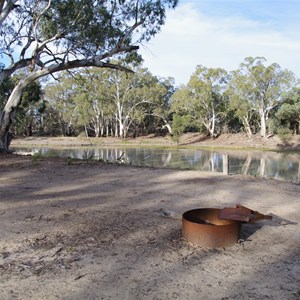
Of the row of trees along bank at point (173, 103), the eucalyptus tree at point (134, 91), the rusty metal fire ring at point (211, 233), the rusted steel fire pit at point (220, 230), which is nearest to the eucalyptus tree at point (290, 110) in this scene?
the row of trees along bank at point (173, 103)

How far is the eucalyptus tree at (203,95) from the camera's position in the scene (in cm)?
4109

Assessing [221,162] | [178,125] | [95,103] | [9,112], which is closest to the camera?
[9,112]

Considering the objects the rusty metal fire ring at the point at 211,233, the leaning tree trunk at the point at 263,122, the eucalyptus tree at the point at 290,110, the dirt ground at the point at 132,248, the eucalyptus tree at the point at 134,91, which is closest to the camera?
the dirt ground at the point at 132,248

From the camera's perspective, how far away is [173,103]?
4375cm

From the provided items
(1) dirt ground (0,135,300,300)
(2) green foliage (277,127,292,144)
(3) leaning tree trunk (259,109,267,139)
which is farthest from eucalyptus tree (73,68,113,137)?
(1) dirt ground (0,135,300,300)

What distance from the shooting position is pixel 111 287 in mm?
2834

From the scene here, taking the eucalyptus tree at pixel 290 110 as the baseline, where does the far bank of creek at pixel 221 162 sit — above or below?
below

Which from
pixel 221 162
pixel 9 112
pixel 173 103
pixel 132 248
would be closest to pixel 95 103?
pixel 173 103

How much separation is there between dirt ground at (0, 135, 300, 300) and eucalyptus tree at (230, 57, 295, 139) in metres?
32.6

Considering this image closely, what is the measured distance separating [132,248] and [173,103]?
134ft

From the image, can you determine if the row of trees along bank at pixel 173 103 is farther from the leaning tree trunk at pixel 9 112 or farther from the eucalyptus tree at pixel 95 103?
the leaning tree trunk at pixel 9 112

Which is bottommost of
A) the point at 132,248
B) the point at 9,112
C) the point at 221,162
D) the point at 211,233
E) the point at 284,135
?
the point at 221,162

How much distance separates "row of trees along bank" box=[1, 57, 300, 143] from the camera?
123 ft

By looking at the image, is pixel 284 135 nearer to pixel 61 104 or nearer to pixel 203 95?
pixel 203 95
